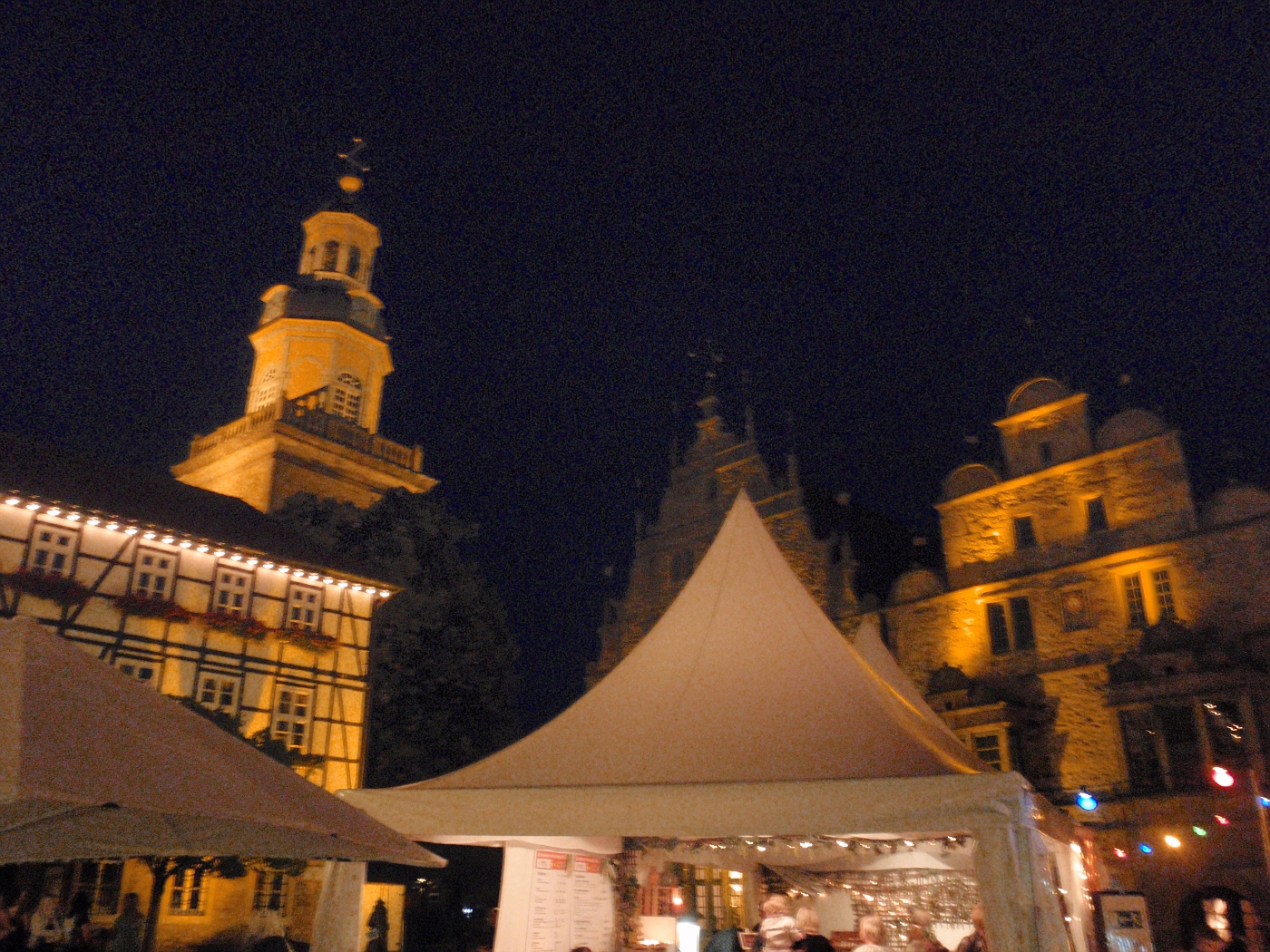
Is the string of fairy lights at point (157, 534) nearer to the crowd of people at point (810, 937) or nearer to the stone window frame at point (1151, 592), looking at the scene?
the crowd of people at point (810, 937)

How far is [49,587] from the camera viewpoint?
13305 mm

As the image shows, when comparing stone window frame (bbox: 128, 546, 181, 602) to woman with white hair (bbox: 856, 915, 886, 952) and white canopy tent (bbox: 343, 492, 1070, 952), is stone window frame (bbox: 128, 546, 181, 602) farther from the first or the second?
woman with white hair (bbox: 856, 915, 886, 952)

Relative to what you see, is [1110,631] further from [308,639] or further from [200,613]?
[200,613]

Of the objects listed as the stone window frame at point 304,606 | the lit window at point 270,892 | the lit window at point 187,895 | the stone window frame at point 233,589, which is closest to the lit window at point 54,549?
the stone window frame at point 233,589

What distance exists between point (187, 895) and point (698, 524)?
1172 centimetres

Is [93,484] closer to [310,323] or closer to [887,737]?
[310,323]

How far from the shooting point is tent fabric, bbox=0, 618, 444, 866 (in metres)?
3.41

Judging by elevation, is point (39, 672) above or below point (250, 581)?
below

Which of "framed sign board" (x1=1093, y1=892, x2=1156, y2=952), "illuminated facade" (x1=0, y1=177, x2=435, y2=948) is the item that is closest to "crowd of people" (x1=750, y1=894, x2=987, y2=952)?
"framed sign board" (x1=1093, y1=892, x2=1156, y2=952)

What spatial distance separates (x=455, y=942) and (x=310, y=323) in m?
14.8

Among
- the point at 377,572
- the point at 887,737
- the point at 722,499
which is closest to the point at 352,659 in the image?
the point at 377,572

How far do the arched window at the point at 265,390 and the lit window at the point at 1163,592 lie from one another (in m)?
19.4

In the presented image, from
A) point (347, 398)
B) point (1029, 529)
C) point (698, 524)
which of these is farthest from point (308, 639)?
point (1029, 529)

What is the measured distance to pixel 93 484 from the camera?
1569 cm
